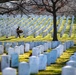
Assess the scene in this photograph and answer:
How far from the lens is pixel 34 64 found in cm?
1151

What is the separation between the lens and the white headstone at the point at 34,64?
1146cm

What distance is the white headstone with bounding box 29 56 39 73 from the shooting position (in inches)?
451

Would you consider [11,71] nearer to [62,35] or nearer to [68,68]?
[68,68]

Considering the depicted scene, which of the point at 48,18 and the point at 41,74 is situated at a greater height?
the point at 48,18

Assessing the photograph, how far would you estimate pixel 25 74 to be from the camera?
10297 millimetres

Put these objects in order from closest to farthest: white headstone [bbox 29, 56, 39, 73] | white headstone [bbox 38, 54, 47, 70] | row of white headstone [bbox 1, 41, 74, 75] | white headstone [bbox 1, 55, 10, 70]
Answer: row of white headstone [bbox 1, 41, 74, 75]
white headstone [bbox 29, 56, 39, 73]
white headstone [bbox 1, 55, 10, 70]
white headstone [bbox 38, 54, 47, 70]

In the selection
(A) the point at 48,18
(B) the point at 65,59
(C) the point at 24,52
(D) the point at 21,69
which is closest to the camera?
(D) the point at 21,69

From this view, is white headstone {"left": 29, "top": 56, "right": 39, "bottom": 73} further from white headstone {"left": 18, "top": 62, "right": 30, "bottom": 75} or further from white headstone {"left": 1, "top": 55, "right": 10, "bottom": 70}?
white headstone {"left": 18, "top": 62, "right": 30, "bottom": 75}

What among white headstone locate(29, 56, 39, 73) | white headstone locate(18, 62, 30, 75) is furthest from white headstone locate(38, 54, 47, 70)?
white headstone locate(18, 62, 30, 75)

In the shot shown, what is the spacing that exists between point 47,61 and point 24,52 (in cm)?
414

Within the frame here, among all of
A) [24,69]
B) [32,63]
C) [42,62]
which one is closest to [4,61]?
[32,63]

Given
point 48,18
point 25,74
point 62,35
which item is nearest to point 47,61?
point 25,74

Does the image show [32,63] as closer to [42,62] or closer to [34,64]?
[34,64]

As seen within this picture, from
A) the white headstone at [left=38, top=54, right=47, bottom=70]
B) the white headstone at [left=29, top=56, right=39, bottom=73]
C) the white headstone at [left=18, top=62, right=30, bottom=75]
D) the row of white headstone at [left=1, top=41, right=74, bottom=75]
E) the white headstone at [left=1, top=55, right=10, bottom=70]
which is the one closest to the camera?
the white headstone at [left=18, top=62, right=30, bottom=75]
